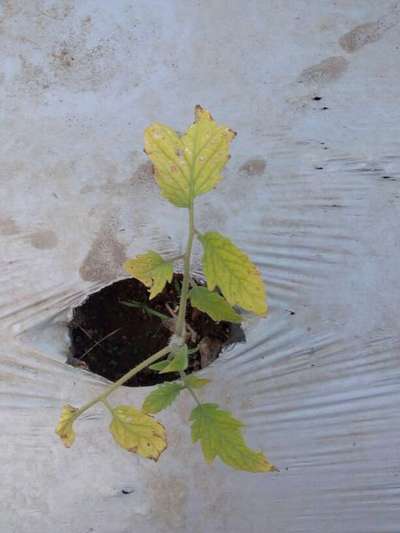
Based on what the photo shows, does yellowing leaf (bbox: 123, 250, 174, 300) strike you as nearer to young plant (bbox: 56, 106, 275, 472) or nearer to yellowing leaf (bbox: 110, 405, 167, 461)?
young plant (bbox: 56, 106, 275, 472)

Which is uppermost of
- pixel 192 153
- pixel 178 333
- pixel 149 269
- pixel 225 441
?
pixel 192 153

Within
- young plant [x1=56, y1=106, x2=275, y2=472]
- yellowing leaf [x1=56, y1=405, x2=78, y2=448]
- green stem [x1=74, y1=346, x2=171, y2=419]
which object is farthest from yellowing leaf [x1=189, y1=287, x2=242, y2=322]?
yellowing leaf [x1=56, y1=405, x2=78, y2=448]

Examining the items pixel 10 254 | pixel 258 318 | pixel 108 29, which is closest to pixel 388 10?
pixel 108 29

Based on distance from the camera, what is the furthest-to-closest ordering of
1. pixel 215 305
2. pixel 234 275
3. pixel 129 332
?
pixel 129 332 < pixel 215 305 < pixel 234 275

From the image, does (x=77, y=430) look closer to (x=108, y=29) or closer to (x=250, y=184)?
(x=250, y=184)

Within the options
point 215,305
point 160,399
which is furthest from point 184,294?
point 160,399

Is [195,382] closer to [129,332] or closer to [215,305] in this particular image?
[215,305]
